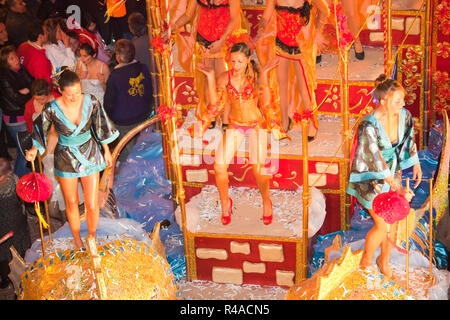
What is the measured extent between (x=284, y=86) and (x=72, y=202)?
1.94m

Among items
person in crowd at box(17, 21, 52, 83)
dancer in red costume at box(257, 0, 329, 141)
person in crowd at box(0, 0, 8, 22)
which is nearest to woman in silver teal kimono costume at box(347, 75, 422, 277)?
dancer in red costume at box(257, 0, 329, 141)

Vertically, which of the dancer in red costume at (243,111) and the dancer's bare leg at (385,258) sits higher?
the dancer in red costume at (243,111)

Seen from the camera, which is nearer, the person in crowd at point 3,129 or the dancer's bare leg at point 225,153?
the dancer's bare leg at point 225,153

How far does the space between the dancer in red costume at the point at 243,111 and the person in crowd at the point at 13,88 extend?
7.38 feet

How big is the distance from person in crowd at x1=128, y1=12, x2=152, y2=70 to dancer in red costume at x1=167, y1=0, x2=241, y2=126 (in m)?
1.34

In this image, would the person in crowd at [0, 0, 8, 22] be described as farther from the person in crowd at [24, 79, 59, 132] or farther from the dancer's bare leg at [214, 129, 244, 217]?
the dancer's bare leg at [214, 129, 244, 217]

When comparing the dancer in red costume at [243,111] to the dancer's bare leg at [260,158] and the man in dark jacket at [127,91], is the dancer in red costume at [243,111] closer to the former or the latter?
the dancer's bare leg at [260,158]

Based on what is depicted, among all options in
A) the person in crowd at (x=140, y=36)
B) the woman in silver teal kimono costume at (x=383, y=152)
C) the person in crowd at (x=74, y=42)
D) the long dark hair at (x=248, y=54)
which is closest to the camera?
the woman in silver teal kimono costume at (x=383, y=152)

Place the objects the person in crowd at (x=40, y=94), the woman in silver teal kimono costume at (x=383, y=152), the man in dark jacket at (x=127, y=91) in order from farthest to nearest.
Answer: the man in dark jacket at (x=127, y=91) → the person in crowd at (x=40, y=94) → the woman in silver teal kimono costume at (x=383, y=152)

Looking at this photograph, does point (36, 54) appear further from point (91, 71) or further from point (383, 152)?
point (383, 152)

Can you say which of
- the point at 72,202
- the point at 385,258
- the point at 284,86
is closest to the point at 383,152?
the point at 385,258

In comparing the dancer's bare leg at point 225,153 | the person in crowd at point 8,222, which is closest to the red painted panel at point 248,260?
the dancer's bare leg at point 225,153

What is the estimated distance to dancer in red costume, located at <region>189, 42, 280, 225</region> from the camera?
6566mm

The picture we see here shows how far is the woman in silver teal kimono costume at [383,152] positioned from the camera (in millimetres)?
5953
